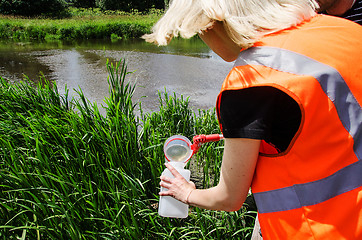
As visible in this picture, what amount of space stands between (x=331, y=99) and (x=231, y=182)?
34cm

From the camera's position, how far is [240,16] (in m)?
0.79

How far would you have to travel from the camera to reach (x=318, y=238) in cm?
77

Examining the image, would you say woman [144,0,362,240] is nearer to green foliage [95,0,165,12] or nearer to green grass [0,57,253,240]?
green grass [0,57,253,240]

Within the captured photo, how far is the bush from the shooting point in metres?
28.6

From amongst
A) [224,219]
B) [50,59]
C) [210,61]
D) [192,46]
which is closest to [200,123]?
[224,219]

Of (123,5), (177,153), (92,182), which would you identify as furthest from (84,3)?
(177,153)

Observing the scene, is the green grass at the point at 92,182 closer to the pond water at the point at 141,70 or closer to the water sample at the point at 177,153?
the water sample at the point at 177,153

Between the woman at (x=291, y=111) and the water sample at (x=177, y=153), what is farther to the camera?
the water sample at (x=177, y=153)

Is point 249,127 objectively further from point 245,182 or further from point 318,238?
point 318,238

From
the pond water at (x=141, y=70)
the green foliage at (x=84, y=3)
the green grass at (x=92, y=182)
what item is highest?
the green foliage at (x=84, y=3)

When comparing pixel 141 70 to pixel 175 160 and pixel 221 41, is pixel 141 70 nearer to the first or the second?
pixel 175 160

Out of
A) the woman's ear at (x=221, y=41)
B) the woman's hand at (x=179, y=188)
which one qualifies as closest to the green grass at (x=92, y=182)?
the woman's hand at (x=179, y=188)

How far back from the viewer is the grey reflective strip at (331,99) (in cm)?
72

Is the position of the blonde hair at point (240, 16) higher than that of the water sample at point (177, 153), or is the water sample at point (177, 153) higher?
the blonde hair at point (240, 16)
